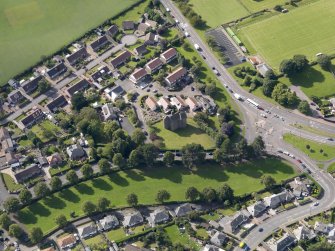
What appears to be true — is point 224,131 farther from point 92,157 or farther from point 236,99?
point 92,157

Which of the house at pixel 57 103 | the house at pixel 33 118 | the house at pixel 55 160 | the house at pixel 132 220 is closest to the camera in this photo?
the house at pixel 132 220

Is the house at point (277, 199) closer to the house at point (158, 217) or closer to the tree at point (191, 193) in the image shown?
the tree at point (191, 193)

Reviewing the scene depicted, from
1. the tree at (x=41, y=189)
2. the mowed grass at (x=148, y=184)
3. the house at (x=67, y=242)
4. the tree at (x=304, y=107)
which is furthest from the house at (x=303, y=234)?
the tree at (x=41, y=189)

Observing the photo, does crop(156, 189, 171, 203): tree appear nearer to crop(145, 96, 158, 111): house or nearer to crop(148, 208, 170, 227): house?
crop(148, 208, 170, 227): house

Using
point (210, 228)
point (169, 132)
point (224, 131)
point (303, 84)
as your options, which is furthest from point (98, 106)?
point (303, 84)

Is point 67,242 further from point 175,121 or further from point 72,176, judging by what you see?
point 175,121
